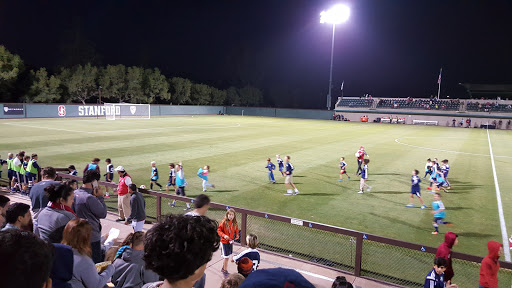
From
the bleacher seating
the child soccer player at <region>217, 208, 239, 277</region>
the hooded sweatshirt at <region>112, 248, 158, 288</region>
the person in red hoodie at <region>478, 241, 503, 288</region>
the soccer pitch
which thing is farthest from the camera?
the bleacher seating

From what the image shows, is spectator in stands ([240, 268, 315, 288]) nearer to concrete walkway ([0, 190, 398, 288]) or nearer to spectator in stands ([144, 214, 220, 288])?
spectator in stands ([144, 214, 220, 288])

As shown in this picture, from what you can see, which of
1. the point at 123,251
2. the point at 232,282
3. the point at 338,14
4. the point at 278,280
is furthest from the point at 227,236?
the point at 338,14

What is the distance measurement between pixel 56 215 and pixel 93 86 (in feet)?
227

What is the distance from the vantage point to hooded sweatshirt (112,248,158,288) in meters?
4.16

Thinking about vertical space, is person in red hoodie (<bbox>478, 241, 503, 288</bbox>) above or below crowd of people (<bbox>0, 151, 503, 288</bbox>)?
below

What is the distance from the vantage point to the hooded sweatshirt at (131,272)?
13.6 ft

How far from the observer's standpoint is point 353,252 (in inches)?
340

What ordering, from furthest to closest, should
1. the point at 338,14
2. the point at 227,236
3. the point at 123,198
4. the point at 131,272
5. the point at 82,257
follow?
the point at 338,14, the point at 123,198, the point at 227,236, the point at 131,272, the point at 82,257

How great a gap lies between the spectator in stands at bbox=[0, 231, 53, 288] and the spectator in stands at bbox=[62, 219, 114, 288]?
1.88 m

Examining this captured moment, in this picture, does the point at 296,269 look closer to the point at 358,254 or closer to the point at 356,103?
the point at 358,254

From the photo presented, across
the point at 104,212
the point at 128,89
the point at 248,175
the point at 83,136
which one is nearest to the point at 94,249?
the point at 104,212

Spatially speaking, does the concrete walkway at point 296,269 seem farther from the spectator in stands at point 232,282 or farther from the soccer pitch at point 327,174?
the soccer pitch at point 327,174

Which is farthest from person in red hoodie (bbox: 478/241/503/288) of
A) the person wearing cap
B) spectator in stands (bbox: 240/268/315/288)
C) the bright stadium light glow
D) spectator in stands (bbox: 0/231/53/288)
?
the bright stadium light glow

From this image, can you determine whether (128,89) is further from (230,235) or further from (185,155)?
(230,235)
